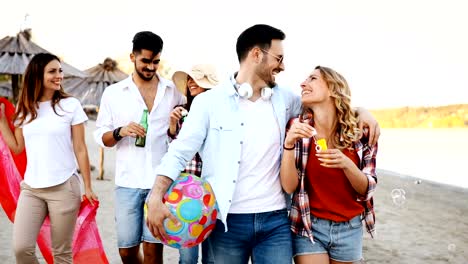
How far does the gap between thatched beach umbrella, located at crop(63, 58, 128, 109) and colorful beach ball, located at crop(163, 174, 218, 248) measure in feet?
41.3

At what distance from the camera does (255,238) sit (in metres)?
2.96

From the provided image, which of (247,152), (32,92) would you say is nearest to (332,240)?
(247,152)

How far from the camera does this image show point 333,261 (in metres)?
3.03

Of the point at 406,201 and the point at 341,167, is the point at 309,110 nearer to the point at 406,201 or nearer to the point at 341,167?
the point at 341,167

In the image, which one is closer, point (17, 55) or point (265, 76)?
point (265, 76)

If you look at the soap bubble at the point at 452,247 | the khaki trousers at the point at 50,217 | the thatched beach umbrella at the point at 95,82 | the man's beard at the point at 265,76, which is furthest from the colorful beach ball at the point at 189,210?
the thatched beach umbrella at the point at 95,82

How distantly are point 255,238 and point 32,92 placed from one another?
2.14 m

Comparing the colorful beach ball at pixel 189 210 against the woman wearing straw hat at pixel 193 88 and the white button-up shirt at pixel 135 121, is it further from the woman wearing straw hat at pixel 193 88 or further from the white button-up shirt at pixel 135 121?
the white button-up shirt at pixel 135 121

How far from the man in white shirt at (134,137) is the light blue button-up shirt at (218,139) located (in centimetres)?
106

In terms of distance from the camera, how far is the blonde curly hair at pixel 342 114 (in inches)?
117

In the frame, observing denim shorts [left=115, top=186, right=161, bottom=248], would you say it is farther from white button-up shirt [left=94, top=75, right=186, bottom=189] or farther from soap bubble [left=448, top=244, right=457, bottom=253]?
soap bubble [left=448, top=244, right=457, bottom=253]

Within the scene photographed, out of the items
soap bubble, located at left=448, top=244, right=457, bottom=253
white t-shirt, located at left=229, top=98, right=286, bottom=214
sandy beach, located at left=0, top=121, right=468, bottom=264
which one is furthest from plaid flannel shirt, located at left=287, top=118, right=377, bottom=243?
soap bubble, located at left=448, top=244, right=457, bottom=253

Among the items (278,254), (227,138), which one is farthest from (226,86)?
(278,254)

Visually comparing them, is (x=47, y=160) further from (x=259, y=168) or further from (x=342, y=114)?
(x=342, y=114)
